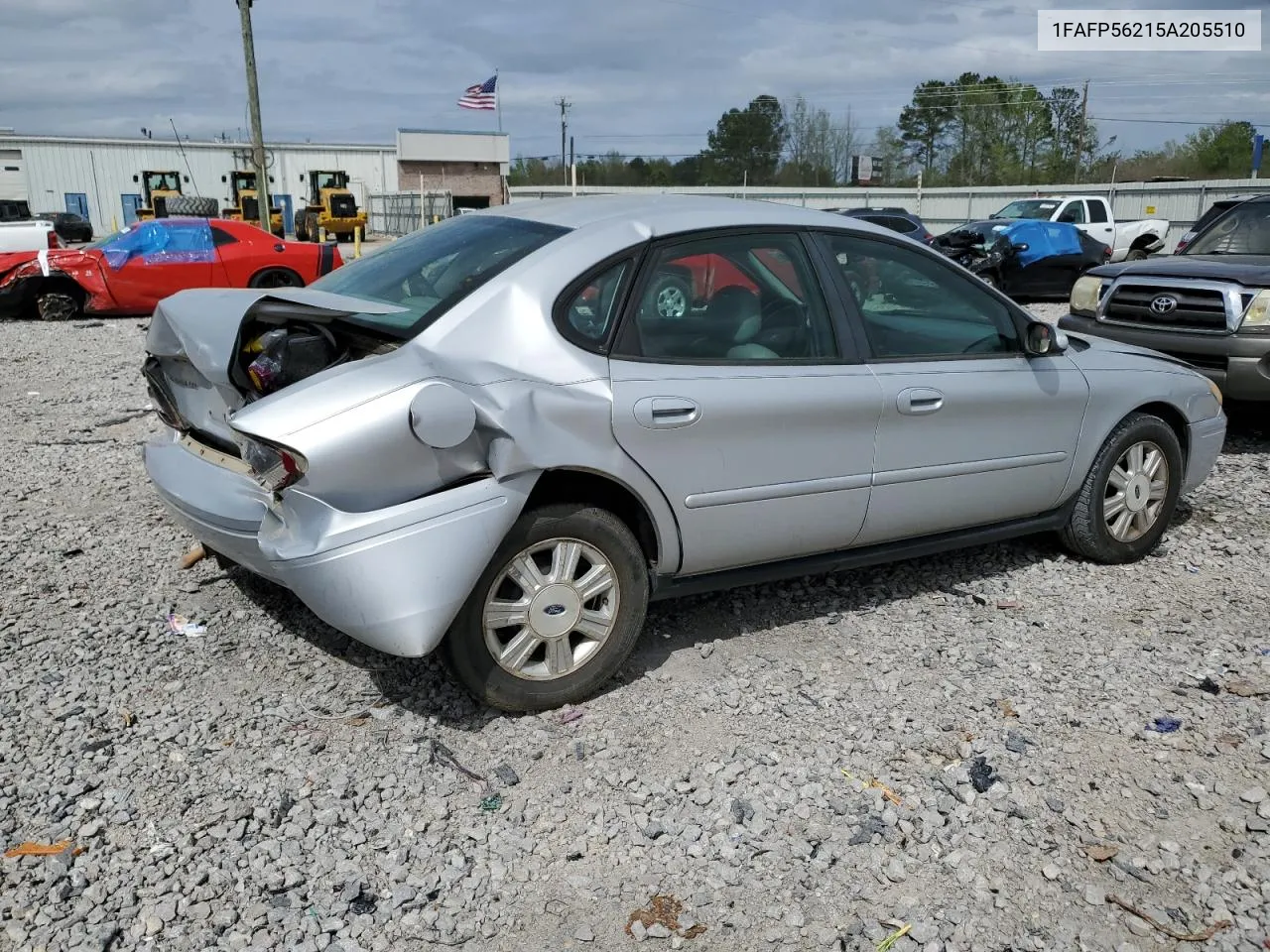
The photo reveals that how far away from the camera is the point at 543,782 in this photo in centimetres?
322

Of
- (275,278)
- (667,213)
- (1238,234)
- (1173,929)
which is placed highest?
(667,213)

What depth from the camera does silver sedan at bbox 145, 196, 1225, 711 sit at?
3068 millimetres

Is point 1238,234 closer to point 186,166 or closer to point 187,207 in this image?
point 187,207

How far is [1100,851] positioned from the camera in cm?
292

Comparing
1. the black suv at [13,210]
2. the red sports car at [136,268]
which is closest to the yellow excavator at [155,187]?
the black suv at [13,210]

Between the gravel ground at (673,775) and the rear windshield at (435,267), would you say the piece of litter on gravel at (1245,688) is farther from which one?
the rear windshield at (435,267)

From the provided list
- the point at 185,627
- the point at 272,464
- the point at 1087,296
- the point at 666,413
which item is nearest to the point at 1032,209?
the point at 1087,296

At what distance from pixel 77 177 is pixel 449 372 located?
187ft

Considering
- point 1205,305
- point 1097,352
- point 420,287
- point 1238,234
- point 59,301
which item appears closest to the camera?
point 420,287

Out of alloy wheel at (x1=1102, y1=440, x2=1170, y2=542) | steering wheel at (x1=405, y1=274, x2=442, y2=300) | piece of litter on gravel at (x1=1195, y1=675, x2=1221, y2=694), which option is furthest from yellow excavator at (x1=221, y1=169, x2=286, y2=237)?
piece of litter on gravel at (x1=1195, y1=675, x2=1221, y2=694)

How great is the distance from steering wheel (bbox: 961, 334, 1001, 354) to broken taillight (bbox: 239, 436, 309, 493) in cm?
271

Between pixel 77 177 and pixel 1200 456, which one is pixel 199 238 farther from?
pixel 77 177

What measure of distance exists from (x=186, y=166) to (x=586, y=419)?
53722mm

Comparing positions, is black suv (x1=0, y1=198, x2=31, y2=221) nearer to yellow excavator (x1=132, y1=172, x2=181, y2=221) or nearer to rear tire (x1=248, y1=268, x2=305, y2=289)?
yellow excavator (x1=132, y1=172, x2=181, y2=221)
